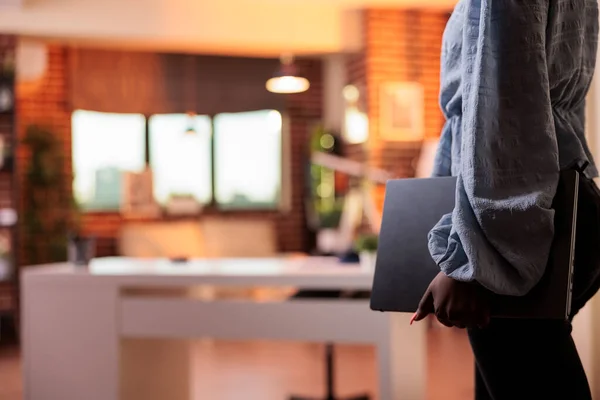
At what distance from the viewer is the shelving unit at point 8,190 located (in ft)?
19.4

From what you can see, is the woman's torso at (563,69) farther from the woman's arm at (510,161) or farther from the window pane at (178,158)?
the window pane at (178,158)

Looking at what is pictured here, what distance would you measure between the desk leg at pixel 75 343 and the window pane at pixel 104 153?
4.69 m

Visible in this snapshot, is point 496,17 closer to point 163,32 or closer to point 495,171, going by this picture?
point 495,171

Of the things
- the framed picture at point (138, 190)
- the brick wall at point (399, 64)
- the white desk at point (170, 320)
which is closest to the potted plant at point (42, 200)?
the framed picture at point (138, 190)

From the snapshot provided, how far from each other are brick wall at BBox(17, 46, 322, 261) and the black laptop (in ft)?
18.4

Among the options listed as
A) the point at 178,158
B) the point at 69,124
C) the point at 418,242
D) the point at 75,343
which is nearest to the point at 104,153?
the point at 69,124

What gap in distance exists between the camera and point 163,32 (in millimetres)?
6105

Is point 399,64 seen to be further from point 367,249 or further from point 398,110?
point 367,249

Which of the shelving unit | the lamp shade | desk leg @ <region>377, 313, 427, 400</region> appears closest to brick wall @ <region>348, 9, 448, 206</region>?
the lamp shade

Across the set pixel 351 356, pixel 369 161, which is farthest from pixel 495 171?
pixel 369 161

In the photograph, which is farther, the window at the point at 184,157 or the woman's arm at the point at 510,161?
the window at the point at 184,157

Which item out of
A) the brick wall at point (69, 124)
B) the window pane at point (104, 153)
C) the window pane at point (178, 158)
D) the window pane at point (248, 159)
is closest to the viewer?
the brick wall at point (69, 124)

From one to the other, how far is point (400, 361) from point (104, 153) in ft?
18.5

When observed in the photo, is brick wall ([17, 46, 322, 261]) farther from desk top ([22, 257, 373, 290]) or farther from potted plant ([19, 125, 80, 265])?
desk top ([22, 257, 373, 290])
